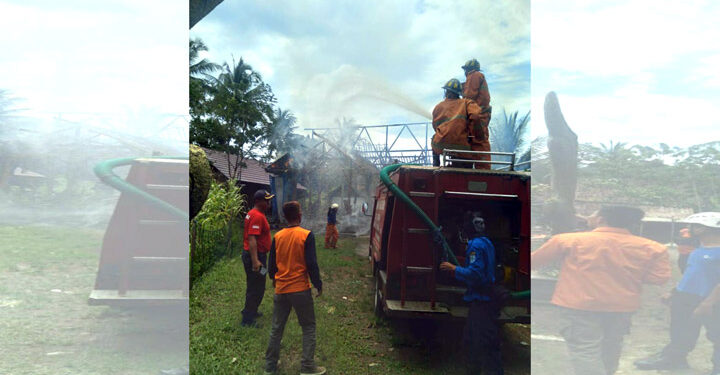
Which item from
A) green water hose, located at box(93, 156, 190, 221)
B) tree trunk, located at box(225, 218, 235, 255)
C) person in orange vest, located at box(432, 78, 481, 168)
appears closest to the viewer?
green water hose, located at box(93, 156, 190, 221)

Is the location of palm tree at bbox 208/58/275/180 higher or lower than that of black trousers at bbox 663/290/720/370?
higher

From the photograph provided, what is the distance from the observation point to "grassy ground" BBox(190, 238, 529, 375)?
3334 mm

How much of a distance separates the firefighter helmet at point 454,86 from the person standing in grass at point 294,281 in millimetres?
1872

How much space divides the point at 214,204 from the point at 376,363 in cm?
218

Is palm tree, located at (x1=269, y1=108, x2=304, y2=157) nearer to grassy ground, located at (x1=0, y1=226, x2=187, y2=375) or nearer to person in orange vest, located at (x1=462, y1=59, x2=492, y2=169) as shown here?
person in orange vest, located at (x1=462, y1=59, x2=492, y2=169)

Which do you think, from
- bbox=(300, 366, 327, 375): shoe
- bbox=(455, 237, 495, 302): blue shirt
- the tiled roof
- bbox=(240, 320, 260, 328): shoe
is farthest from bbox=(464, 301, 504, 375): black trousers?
the tiled roof

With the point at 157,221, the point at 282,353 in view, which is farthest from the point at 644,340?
the point at 282,353

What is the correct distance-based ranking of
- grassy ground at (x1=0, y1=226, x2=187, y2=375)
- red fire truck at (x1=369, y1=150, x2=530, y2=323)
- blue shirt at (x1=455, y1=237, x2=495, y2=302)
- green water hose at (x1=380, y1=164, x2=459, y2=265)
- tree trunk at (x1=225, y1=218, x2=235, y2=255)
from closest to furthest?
grassy ground at (x1=0, y1=226, x2=187, y2=375), blue shirt at (x1=455, y1=237, x2=495, y2=302), green water hose at (x1=380, y1=164, x2=459, y2=265), red fire truck at (x1=369, y1=150, x2=530, y2=323), tree trunk at (x1=225, y1=218, x2=235, y2=255)

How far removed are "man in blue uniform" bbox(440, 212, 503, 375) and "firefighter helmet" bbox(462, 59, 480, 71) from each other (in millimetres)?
1602

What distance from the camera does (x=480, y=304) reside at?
124 inches

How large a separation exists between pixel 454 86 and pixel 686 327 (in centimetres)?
284

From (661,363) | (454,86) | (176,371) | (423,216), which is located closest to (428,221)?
(423,216)

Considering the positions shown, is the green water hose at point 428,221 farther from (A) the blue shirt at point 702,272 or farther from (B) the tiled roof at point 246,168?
(A) the blue shirt at point 702,272

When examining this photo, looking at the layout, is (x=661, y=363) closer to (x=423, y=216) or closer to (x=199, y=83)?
(x=423, y=216)
